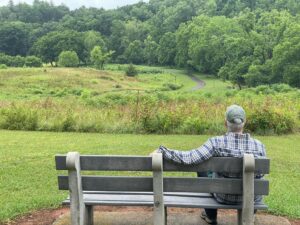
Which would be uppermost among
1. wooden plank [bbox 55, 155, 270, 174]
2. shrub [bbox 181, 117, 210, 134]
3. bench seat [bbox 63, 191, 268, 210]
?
wooden plank [bbox 55, 155, 270, 174]

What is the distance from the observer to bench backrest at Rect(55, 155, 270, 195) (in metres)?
4.25

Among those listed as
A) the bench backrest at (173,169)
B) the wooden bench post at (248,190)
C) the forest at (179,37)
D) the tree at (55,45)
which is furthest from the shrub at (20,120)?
the tree at (55,45)

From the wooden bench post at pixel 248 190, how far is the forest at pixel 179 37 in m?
69.7

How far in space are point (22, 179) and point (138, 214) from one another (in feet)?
11.0

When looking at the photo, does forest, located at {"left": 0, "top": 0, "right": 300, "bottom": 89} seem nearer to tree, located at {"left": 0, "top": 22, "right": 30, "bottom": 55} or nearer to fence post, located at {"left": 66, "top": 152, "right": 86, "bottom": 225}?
tree, located at {"left": 0, "top": 22, "right": 30, "bottom": 55}

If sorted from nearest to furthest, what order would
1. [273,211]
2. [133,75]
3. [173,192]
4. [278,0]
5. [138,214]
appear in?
1. [173,192]
2. [138,214]
3. [273,211]
4. [133,75]
5. [278,0]

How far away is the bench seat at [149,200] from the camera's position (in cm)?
448

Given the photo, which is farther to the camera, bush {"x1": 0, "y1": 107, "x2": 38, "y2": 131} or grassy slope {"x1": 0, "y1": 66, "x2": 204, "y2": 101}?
grassy slope {"x1": 0, "y1": 66, "x2": 204, "y2": 101}

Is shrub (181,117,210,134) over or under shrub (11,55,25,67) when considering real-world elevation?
over

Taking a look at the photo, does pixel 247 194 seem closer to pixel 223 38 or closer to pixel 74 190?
pixel 74 190

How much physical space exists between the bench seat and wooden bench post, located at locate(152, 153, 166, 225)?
9cm

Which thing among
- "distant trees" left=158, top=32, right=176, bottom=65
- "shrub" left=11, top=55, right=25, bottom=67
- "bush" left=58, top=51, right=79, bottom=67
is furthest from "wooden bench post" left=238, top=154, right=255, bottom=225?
"distant trees" left=158, top=32, right=176, bottom=65

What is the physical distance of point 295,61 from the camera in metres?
73.5

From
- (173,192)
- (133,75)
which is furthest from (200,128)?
(133,75)
